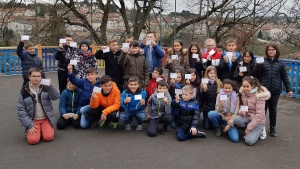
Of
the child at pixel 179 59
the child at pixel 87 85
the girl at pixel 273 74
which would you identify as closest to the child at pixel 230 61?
the girl at pixel 273 74

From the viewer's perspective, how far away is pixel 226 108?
4.45m

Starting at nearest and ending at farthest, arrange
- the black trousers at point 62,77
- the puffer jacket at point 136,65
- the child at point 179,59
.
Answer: the puffer jacket at point 136,65 → the child at point 179,59 → the black trousers at point 62,77

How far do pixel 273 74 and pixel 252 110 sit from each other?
2.17 ft

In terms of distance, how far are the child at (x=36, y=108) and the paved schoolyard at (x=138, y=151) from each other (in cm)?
17

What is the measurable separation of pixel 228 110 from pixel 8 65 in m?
8.37

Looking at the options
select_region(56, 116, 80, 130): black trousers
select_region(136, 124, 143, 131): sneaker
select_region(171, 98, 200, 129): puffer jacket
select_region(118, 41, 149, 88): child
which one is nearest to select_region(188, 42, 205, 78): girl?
select_region(118, 41, 149, 88): child

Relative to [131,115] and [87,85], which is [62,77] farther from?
[131,115]

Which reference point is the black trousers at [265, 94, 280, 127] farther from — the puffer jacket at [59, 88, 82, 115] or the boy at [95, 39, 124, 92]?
the puffer jacket at [59, 88, 82, 115]

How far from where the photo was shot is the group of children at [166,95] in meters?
4.17

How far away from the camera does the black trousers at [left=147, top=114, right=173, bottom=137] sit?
4359 mm

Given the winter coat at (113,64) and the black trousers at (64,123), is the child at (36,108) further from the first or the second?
the winter coat at (113,64)

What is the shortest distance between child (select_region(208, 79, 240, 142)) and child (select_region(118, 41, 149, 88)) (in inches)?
54.5

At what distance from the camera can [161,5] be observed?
13.6 meters

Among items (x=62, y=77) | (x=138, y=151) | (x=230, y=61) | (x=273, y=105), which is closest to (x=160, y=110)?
Result: (x=138, y=151)
